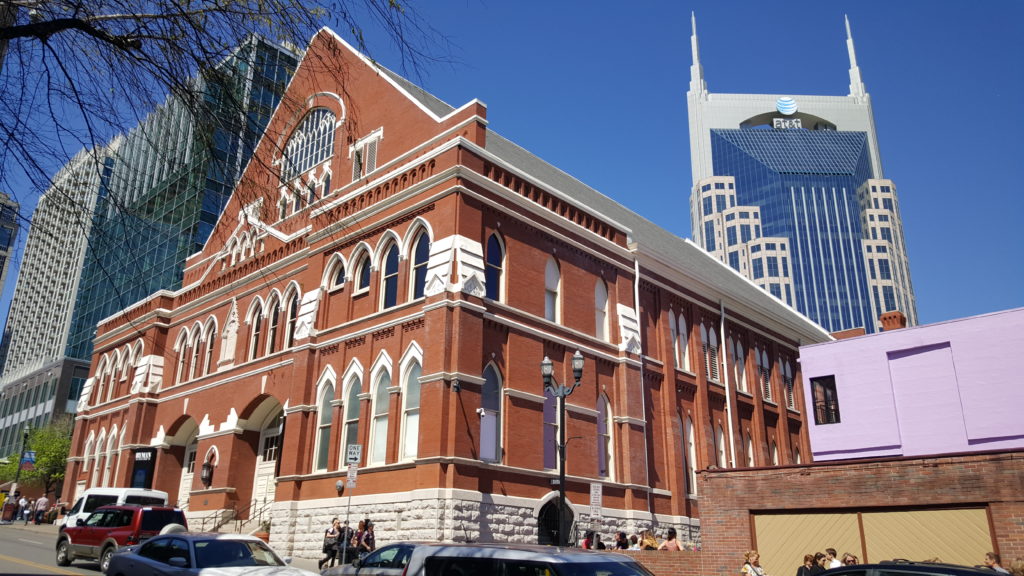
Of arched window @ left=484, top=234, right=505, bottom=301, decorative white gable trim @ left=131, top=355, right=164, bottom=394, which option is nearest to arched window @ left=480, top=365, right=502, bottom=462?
arched window @ left=484, top=234, right=505, bottom=301

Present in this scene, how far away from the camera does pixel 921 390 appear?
24.7m

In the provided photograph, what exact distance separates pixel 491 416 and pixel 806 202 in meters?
153

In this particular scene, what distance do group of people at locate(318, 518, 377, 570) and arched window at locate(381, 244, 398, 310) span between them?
6856 mm

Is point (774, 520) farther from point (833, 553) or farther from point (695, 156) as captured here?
point (695, 156)

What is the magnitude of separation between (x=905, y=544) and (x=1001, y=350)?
9.21 metres

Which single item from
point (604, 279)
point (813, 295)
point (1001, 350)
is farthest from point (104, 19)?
point (813, 295)

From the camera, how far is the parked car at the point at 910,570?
A: 7754 mm

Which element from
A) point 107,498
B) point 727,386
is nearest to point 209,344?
point 107,498

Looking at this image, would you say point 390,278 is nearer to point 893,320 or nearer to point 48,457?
point 893,320

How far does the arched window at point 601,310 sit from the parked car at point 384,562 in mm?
15869

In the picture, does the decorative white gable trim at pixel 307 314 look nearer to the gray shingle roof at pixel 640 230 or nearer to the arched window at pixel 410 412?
the arched window at pixel 410 412

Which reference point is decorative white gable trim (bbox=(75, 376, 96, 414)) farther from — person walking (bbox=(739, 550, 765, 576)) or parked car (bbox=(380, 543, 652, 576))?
parked car (bbox=(380, 543, 652, 576))

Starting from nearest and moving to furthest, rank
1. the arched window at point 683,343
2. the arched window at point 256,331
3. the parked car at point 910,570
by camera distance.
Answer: the parked car at point 910,570, the arched window at point 256,331, the arched window at point 683,343

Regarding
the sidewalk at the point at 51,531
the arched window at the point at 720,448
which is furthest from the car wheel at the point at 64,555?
the arched window at the point at 720,448
